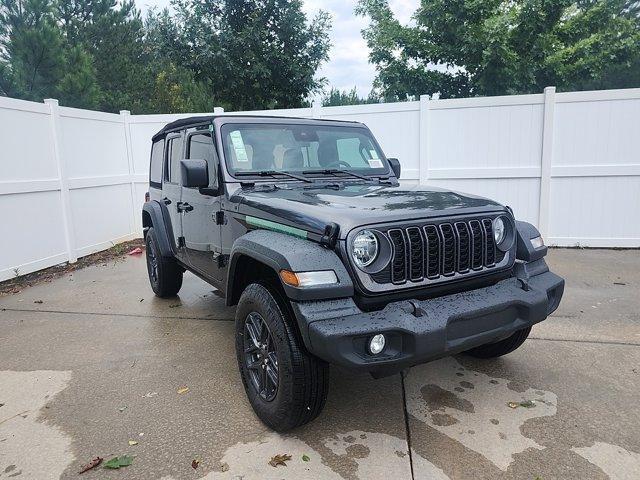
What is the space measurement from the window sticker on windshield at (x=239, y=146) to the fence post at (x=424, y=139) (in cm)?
475

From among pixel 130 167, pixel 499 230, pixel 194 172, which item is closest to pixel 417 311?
pixel 499 230

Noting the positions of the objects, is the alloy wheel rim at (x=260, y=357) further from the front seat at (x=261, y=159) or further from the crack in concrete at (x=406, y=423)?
the front seat at (x=261, y=159)

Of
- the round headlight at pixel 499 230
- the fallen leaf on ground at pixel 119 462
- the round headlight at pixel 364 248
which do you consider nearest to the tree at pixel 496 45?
the round headlight at pixel 499 230

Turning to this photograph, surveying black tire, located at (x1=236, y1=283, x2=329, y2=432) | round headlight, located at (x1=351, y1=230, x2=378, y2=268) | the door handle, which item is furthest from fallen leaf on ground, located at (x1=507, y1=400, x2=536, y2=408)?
the door handle

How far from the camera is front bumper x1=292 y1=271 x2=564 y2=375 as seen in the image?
7.52 ft

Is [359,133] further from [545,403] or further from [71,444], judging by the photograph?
[71,444]

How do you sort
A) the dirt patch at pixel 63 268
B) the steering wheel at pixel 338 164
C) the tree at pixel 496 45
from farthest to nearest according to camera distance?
the tree at pixel 496 45, the dirt patch at pixel 63 268, the steering wheel at pixel 338 164

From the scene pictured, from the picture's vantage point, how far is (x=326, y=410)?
3062 mm

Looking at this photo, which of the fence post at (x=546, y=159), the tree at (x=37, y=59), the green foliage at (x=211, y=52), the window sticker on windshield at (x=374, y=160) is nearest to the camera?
the window sticker on windshield at (x=374, y=160)

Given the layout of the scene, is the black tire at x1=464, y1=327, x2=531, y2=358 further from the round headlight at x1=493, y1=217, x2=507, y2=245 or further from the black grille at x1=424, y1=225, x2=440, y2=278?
the black grille at x1=424, y1=225, x2=440, y2=278

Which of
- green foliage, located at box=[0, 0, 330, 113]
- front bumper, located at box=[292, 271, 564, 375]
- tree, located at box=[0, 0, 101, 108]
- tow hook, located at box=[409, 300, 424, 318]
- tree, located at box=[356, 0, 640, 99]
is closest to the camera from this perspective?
front bumper, located at box=[292, 271, 564, 375]

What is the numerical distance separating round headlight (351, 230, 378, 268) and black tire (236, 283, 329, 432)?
52 cm

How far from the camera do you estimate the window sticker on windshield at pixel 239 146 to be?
3.64 metres

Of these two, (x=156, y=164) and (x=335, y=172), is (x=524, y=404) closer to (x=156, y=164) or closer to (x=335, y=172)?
(x=335, y=172)
